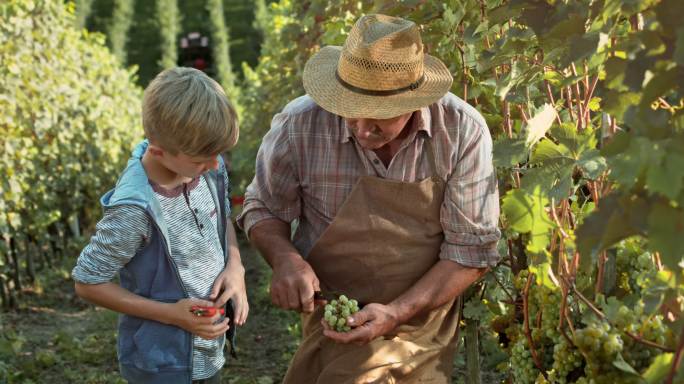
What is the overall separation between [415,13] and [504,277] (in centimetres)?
88

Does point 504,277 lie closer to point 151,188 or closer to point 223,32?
point 151,188

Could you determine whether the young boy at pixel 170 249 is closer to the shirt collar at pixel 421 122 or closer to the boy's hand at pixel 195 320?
the boy's hand at pixel 195 320

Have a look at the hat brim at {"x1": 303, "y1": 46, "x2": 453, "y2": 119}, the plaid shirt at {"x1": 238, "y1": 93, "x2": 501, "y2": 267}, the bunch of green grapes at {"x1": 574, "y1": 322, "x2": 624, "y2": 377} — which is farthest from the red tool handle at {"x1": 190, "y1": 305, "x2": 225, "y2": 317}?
the bunch of green grapes at {"x1": 574, "y1": 322, "x2": 624, "y2": 377}

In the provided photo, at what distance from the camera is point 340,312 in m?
2.58

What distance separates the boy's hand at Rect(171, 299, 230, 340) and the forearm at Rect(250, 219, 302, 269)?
31 cm

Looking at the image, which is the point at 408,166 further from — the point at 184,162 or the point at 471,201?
the point at 184,162

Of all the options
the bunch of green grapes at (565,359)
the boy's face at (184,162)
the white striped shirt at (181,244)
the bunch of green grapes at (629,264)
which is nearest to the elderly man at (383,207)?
the white striped shirt at (181,244)

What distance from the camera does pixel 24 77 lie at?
606 cm

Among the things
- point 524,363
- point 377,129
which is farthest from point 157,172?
point 524,363

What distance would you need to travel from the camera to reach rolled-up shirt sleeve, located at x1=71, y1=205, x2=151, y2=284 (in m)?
2.43

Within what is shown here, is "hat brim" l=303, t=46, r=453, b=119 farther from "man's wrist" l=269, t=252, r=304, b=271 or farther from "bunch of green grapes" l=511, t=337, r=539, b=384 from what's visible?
"bunch of green grapes" l=511, t=337, r=539, b=384

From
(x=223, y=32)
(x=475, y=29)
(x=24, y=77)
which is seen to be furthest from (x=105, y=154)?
(x=223, y=32)

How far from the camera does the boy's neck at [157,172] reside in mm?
2547

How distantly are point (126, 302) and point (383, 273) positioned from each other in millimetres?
760
